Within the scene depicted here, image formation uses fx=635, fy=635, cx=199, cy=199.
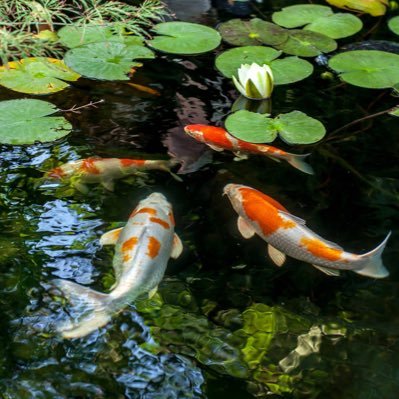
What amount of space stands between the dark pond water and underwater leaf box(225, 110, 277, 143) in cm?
10

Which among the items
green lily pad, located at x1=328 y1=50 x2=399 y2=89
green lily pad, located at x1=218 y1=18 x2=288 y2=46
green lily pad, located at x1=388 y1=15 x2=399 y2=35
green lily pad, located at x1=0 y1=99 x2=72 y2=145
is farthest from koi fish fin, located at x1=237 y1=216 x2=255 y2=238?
green lily pad, located at x1=388 y1=15 x2=399 y2=35

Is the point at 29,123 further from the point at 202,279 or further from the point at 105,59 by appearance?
the point at 202,279

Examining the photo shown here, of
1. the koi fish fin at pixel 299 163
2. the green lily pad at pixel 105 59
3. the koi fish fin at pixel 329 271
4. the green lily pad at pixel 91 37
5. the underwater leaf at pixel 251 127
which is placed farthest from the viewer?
the green lily pad at pixel 91 37

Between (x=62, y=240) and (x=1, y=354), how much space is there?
508 millimetres

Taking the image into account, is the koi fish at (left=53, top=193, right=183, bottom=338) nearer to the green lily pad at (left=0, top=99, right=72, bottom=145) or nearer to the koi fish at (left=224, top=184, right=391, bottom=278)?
the koi fish at (left=224, top=184, right=391, bottom=278)

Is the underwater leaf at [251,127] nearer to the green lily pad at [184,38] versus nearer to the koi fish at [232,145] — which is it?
the koi fish at [232,145]

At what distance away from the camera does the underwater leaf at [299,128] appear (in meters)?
2.69

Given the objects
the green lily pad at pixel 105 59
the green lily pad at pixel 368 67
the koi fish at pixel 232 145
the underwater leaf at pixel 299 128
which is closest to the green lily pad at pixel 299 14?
the green lily pad at pixel 368 67

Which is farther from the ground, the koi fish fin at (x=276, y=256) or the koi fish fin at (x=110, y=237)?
the koi fish fin at (x=110, y=237)

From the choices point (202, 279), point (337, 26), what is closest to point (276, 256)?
point (202, 279)

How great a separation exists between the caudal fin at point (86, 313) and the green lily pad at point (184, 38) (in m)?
1.83

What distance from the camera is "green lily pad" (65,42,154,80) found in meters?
3.06

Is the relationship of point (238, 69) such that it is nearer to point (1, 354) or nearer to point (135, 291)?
point (135, 291)

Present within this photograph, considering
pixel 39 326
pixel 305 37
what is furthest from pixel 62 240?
pixel 305 37
